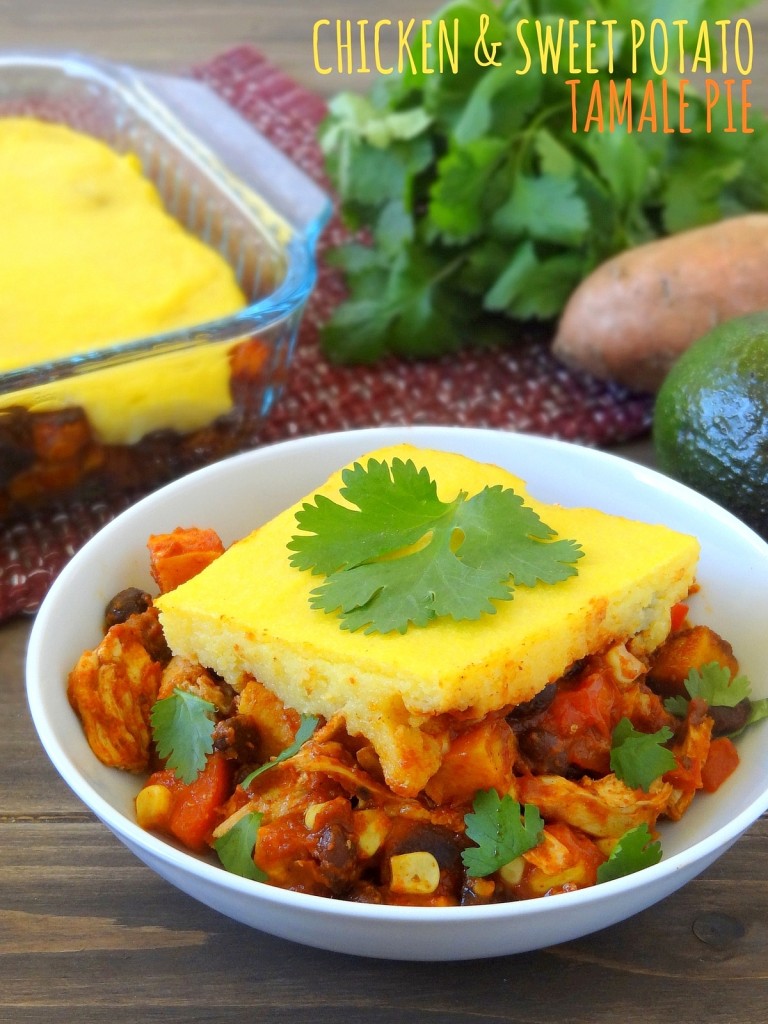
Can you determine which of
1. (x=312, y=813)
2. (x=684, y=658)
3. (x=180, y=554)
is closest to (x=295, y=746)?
(x=312, y=813)

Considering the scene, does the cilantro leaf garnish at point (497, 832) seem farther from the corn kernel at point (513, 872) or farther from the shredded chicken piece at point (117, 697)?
the shredded chicken piece at point (117, 697)

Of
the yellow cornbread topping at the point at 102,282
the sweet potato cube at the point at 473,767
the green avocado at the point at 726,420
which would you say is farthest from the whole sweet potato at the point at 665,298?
the sweet potato cube at the point at 473,767

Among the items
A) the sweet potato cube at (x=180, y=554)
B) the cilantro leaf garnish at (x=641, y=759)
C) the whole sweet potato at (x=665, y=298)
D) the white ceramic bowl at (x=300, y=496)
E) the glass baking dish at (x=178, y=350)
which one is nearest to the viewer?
the white ceramic bowl at (x=300, y=496)

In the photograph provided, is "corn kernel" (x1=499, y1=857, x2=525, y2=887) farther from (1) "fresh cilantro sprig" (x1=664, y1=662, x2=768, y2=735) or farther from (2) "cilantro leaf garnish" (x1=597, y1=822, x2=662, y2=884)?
→ (1) "fresh cilantro sprig" (x1=664, y1=662, x2=768, y2=735)

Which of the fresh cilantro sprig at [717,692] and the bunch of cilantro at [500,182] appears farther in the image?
the bunch of cilantro at [500,182]

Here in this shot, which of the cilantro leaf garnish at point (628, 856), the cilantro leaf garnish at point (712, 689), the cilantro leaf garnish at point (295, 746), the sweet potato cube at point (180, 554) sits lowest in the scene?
the cilantro leaf garnish at point (628, 856)

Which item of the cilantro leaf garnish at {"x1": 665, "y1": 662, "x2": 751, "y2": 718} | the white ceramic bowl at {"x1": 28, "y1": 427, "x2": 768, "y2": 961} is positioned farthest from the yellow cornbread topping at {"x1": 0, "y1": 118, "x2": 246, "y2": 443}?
the cilantro leaf garnish at {"x1": 665, "y1": 662, "x2": 751, "y2": 718}
